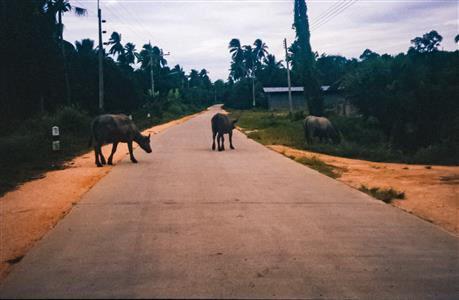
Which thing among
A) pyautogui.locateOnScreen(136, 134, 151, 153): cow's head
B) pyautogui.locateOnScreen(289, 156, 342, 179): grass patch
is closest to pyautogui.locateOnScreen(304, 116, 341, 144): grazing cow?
pyautogui.locateOnScreen(289, 156, 342, 179): grass patch

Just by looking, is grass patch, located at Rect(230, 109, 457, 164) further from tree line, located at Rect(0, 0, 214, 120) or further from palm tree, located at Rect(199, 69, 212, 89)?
palm tree, located at Rect(199, 69, 212, 89)

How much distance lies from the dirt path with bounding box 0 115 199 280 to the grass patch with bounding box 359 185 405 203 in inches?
210

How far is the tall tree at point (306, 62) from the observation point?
37594mm

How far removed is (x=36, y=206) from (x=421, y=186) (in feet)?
24.5

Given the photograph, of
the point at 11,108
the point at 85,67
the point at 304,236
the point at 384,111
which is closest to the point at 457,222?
the point at 304,236

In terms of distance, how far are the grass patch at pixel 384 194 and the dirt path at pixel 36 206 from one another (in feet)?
17.5

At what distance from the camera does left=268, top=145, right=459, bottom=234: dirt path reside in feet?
23.8

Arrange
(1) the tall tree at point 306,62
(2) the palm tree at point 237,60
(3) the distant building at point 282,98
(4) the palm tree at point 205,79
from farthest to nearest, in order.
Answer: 1. (4) the palm tree at point 205,79
2. (2) the palm tree at point 237,60
3. (3) the distant building at point 282,98
4. (1) the tall tree at point 306,62

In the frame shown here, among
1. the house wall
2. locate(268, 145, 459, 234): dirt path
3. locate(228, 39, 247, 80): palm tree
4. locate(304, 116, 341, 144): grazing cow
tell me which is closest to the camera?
locate(268, 145, 459, 234): dirt path

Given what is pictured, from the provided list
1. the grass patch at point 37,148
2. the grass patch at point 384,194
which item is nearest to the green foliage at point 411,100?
the grass patch at point 384,194

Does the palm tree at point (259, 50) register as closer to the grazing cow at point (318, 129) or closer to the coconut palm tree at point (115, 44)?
the coconut palm tree at point (115, 44)

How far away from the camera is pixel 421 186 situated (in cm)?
966

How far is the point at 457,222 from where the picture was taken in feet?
22.3

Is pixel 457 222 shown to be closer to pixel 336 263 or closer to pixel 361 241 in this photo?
pixel 361 241
